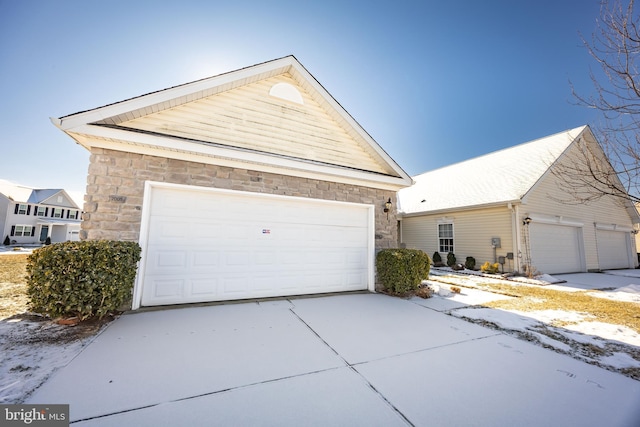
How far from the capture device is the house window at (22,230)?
86.8 ft

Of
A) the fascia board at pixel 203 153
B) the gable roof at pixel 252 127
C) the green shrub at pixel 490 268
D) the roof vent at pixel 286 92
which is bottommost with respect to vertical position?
the green shrub at pixel 490 268

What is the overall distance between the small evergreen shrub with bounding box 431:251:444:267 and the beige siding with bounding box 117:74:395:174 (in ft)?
26.4

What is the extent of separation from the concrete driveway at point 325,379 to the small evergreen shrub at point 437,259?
981 cm

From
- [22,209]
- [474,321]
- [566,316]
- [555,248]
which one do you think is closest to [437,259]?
[555,248]

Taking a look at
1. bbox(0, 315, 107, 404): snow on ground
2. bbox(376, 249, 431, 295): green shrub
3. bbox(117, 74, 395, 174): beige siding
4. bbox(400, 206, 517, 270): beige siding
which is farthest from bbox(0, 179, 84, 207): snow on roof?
bbox(400, 206, 517, 270): beige siding

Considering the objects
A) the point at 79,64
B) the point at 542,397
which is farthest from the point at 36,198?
the point at 542,397

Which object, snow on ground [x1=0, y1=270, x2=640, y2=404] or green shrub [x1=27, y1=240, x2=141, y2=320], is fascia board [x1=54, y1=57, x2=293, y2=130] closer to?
green shrub [x1=27, y1=240, x2=141, y2=320]

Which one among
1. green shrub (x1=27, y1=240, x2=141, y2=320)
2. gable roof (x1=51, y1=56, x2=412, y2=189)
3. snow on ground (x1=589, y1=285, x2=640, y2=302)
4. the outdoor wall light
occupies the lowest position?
snow on ground (x1=589, y1=285, x2=640, y2=302)

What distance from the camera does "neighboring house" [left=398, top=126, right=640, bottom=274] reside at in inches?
412

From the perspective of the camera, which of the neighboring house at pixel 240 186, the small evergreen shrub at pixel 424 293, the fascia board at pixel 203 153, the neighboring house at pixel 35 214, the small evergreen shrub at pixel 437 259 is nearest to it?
the fascia board at pixel 203 153

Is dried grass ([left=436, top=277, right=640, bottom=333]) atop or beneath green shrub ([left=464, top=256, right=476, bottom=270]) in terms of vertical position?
beneath

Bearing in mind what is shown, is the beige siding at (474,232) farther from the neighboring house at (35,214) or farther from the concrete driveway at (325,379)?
the neighboring house at (35,214)

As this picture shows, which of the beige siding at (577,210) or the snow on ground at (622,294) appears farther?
the beige siding at (577,210)

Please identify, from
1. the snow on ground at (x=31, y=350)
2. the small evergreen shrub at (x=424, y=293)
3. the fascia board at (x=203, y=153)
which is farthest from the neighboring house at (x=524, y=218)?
the snow on ground at (x=31, y=350)
